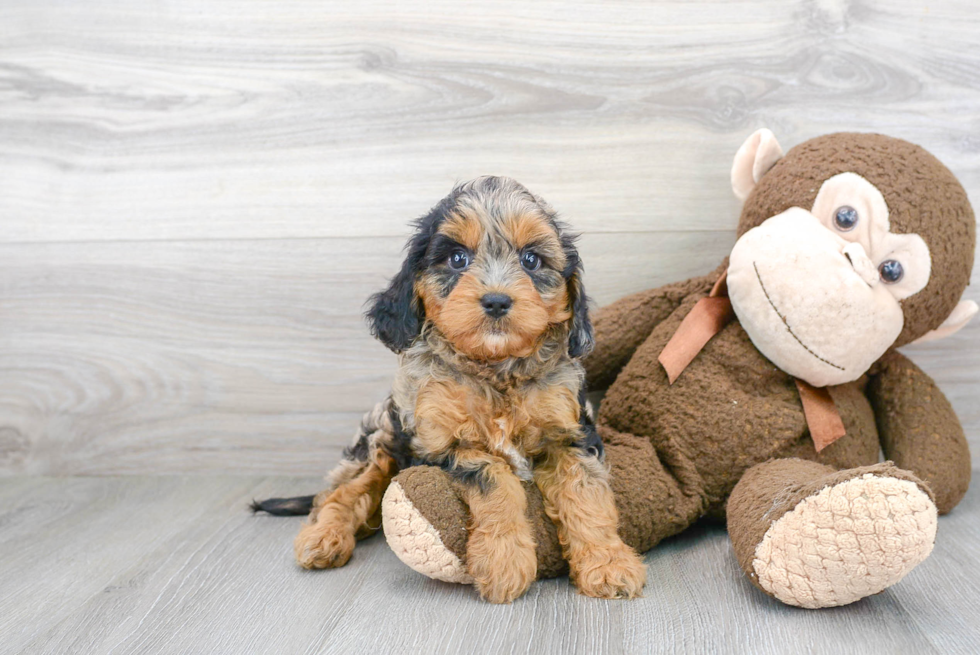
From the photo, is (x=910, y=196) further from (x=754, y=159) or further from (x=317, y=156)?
(x=317, y=156)

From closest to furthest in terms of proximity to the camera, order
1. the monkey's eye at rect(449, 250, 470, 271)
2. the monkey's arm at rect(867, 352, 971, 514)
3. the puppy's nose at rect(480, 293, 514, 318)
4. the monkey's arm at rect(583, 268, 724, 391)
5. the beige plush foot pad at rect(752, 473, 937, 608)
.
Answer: the beige plush foot pad at rect(752, 473, 937, 608), the puppy's nose at rect(480, 293, 514, 318), the monkey's eye at rect(449, 250, 470, 271), the monkey's arm at rect(867, 352, 971, 514), the monkey's arm at rect(583, 268, 724, 391)

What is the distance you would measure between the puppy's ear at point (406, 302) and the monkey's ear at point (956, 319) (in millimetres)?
1425

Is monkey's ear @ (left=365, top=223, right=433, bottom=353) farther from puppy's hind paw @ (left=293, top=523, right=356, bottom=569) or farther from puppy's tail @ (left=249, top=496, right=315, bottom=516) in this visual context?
puppy's tail @ (left=249, top=496, right=315, bottom=516)

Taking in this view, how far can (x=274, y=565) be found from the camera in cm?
196

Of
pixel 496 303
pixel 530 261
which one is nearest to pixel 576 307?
pixel 530 261

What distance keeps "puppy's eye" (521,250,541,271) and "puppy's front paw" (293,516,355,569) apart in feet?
2.77

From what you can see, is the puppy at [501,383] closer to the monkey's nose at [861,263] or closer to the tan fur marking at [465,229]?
the tan fur marking at [465,229]

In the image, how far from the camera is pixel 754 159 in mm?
2162

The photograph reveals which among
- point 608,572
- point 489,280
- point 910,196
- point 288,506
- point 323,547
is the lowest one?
point 288,506

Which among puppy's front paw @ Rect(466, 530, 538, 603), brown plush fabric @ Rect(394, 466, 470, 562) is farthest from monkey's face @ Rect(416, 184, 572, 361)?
puppy's front paw @ Rect(466, 530, 538, 603)

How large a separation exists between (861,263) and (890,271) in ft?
0.38

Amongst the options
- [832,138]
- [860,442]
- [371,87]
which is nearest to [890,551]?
[860,442]

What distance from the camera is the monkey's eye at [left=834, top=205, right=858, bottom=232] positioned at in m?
1.92

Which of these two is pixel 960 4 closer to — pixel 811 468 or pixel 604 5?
pixel 604 5
